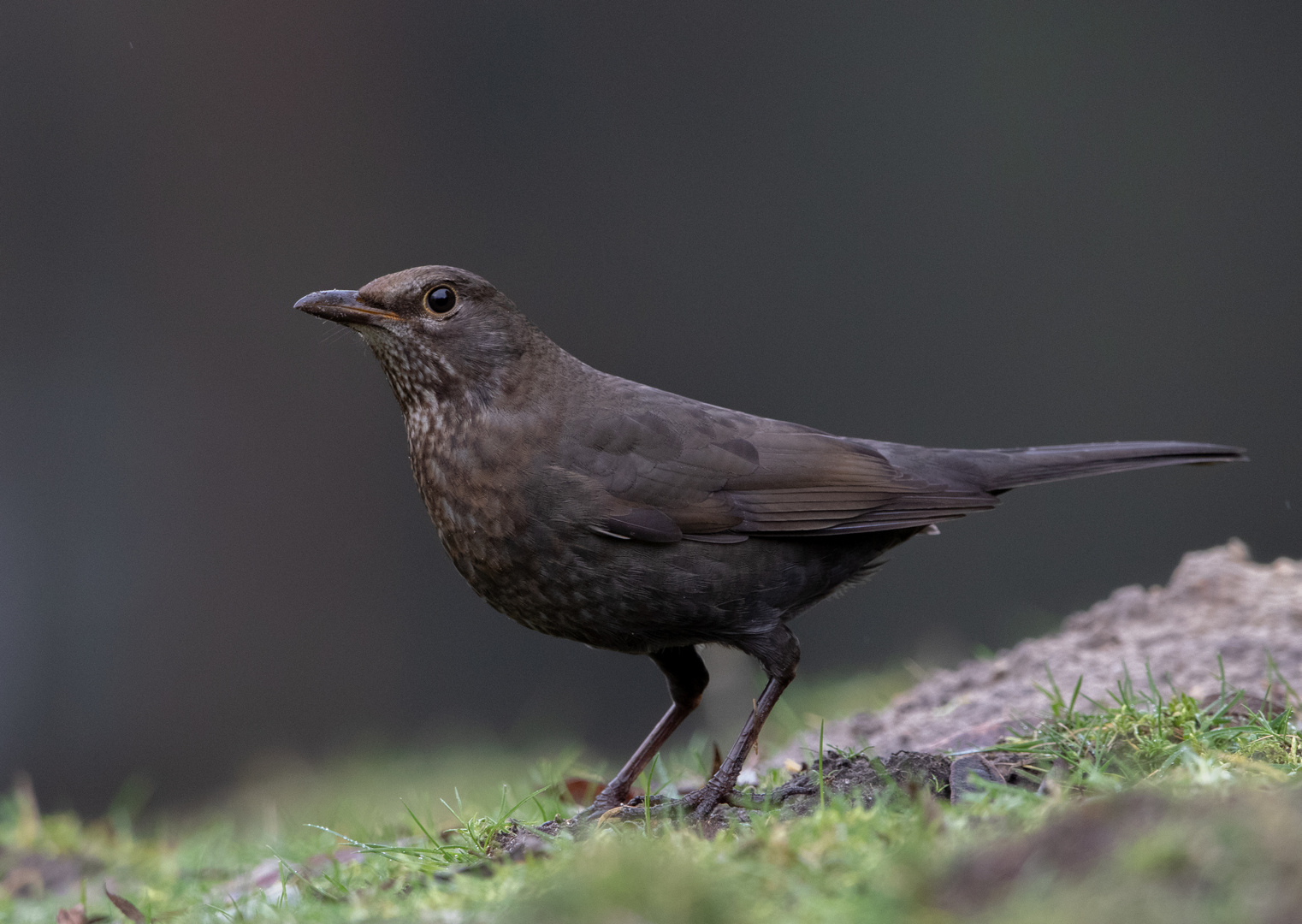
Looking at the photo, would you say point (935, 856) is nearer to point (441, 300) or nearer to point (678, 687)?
point (678, 687)

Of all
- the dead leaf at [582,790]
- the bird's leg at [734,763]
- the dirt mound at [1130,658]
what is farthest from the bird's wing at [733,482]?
the dead leaf at [582,790]

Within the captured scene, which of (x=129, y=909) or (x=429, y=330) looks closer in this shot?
(x=129, y=909)

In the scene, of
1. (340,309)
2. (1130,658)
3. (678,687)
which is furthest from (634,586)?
(1130,658)

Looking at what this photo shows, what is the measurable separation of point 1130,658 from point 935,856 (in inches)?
110

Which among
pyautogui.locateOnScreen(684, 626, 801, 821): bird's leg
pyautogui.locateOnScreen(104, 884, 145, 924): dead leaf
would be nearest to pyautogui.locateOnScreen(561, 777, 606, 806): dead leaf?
pyautogui.locateOnScreen(684, 626, 801, 821): bird's leg

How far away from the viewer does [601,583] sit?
11.7ft

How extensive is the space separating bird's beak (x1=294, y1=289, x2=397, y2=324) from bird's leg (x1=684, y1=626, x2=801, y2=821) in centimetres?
160

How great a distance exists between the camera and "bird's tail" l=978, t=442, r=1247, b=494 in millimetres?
4160

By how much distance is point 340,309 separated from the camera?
379 centimetres

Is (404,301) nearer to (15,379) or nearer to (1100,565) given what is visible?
(15,379)

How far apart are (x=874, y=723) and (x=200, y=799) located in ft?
19.4

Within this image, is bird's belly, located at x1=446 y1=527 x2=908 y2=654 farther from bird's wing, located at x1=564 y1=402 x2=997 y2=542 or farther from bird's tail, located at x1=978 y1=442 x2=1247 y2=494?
bird's tail, located at x1=978 y1=442 x2=1247 y2=494

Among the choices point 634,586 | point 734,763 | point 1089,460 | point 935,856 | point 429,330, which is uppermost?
point 429,330

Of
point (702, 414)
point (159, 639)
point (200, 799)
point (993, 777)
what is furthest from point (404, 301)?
point (159, 639)
